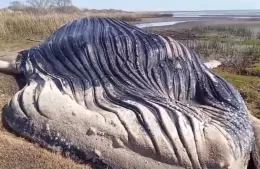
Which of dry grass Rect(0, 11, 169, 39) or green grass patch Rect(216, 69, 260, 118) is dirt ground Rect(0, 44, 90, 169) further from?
dry grass Rect(0, 11, 169, 39)

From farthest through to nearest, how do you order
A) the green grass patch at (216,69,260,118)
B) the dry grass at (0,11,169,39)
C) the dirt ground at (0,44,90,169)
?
1. the dry grass at (0,11,169,39)
2. the green grass patch at (216,69,260,118)
3. the dirt ground at (0,44,90,169)

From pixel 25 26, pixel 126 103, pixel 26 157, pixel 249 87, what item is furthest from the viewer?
pixel 25 26

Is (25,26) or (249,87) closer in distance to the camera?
(249,87)

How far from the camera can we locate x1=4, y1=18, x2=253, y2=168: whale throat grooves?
5.12 m

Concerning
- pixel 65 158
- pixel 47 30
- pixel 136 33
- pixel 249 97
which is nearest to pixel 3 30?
pixel 47 30

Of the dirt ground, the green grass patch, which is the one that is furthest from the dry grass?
the dirt ground

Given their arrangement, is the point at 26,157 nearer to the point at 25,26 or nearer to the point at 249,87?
the point at 249,87

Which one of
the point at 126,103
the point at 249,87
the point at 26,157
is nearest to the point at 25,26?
the point at 249,87

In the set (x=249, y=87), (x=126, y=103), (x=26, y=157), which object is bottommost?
(x=249, y=87)

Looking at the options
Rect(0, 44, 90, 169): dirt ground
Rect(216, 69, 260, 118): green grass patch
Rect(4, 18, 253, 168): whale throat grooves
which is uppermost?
Rect(4, 18, 253, 168): whale throat grooves

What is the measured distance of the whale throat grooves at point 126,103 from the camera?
5.12 metres

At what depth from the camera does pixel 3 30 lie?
20.2 meters

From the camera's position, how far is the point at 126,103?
5629 millimetres

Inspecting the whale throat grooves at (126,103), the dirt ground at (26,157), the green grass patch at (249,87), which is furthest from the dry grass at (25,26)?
the dirt ground at (26,157)
